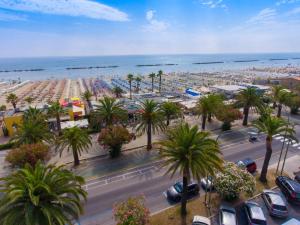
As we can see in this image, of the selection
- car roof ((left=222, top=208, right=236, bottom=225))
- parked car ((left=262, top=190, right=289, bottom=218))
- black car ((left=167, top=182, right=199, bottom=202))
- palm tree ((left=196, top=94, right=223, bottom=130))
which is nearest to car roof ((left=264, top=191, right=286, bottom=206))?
parked car ((left=262, top=190, right=289, bottom=218))

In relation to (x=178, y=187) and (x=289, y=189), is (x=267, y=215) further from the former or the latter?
(x=178, y=187)

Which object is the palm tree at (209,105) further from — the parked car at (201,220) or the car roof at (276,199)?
the parked car at (201,220)

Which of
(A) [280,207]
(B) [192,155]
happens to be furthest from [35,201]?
(A) [280,207]

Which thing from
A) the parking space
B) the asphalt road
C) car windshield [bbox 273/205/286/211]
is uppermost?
car windshield [bbox 273/205/286/211]

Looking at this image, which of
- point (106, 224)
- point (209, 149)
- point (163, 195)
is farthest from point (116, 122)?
point (209, 149)

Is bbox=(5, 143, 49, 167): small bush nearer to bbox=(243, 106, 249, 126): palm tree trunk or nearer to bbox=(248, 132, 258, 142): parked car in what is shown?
bbox=(248, 132, 258, 142): parked car

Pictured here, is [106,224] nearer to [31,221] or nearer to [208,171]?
[31,221]

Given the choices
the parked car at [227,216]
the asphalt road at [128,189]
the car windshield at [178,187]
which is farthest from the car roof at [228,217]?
the asphalt road at [128,189]
